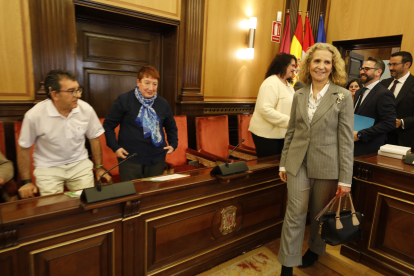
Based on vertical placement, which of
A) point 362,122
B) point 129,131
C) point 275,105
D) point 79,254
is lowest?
point 79,254

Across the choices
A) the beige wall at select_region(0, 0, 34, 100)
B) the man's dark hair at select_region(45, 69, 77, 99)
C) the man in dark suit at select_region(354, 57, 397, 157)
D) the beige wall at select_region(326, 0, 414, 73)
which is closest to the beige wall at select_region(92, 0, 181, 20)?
the beige wall at select_region(0, 0, 34, 100)

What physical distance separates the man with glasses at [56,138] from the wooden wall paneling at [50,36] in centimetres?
101

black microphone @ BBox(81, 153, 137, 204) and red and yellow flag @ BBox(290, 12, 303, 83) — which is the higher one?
red and yellow flag @ BBox(290, 12, 303, 83)

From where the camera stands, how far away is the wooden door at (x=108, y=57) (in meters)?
3.16

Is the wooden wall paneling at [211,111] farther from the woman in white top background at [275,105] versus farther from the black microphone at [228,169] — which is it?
the black microphone at [228,169]

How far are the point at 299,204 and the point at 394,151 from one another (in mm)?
1135

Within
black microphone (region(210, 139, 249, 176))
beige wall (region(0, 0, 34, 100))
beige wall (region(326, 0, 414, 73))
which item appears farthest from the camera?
beige wall (region(326, 0, 414, 73))

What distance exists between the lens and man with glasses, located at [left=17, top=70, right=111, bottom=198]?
70.1 inches

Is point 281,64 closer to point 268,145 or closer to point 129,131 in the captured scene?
point 268,145

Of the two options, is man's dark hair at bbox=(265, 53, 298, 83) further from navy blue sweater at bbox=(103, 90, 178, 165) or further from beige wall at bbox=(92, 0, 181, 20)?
beige wall at bbox=(92, 0, 181, 20)

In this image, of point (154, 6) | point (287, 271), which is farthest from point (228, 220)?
point (154, 6)

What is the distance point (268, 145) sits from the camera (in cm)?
270

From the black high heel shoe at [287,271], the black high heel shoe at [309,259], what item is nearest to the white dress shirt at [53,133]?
the black high heel shoe at [287,271]

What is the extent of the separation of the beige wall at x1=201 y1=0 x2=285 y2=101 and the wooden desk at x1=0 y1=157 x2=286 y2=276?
1.87 m
